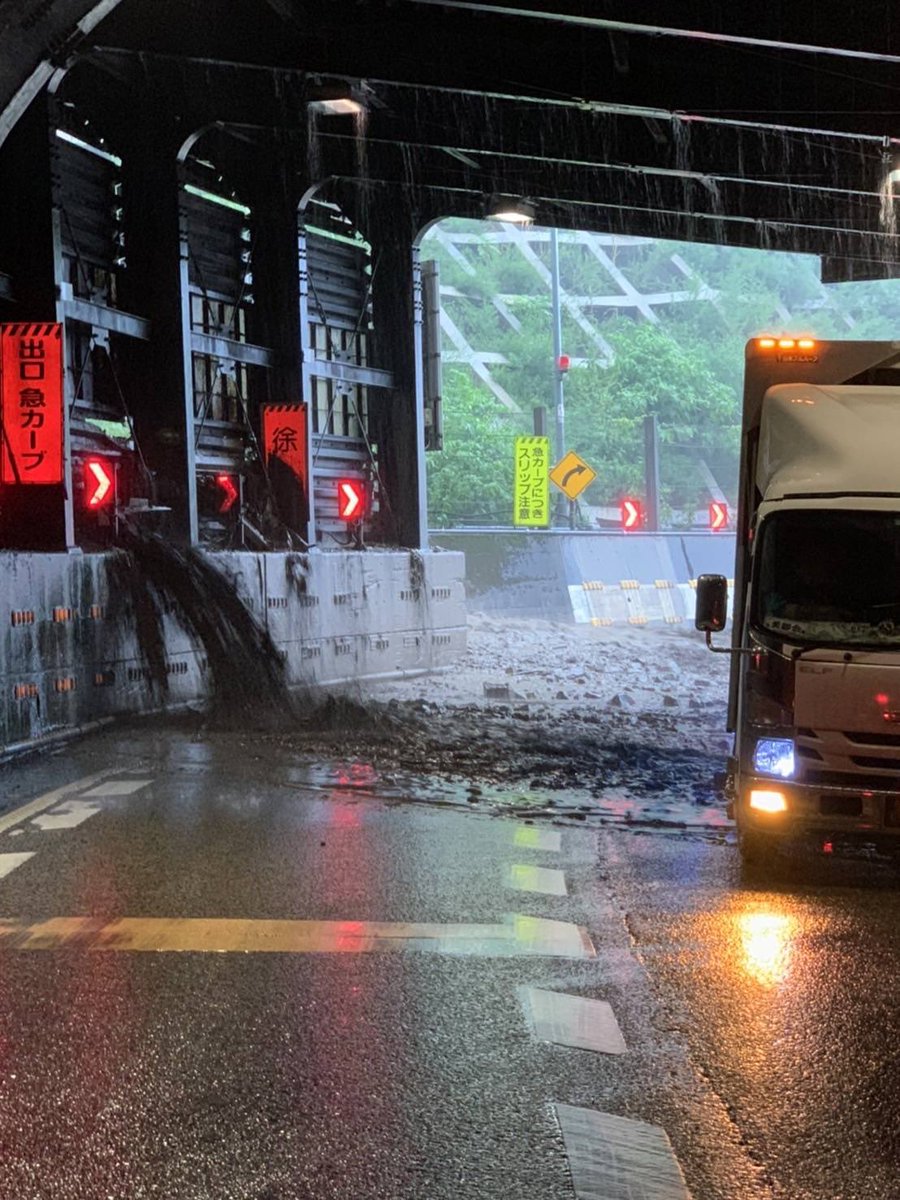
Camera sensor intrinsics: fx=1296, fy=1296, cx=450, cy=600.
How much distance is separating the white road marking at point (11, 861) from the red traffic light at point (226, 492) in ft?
41.7

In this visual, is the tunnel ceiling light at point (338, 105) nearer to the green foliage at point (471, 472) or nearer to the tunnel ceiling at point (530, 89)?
the tunnel ceiling at point (530, 89)

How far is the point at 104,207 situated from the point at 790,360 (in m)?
12.8

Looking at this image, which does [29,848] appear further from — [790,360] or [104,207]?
[104,207]

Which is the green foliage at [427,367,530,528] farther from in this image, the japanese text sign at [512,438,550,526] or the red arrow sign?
the red arrow sign

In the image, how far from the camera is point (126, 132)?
19.1 meters

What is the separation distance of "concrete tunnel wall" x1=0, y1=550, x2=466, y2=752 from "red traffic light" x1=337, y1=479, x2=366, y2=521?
55.1 inches

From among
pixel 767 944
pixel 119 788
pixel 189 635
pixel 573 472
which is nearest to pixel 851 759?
pixel 767 944

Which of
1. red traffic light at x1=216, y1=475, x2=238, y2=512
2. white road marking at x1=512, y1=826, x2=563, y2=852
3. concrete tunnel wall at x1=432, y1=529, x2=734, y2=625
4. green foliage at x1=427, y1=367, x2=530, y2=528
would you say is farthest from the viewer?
green foliage at x1=427, y1=367, x2=530, y2=528

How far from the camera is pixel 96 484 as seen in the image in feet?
58.2

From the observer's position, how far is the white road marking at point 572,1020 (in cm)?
525

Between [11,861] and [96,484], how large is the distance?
9.93 meters

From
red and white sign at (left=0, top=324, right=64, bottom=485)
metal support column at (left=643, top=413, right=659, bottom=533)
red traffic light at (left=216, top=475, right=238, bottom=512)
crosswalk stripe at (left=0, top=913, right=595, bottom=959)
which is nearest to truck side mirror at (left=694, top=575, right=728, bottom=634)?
crosswalk stripe at (left=0, top=913, right=595, bottom=959)

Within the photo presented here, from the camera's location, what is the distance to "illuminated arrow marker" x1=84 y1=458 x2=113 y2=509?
17.7 m

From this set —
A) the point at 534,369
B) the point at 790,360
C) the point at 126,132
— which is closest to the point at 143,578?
the point at 126,132
